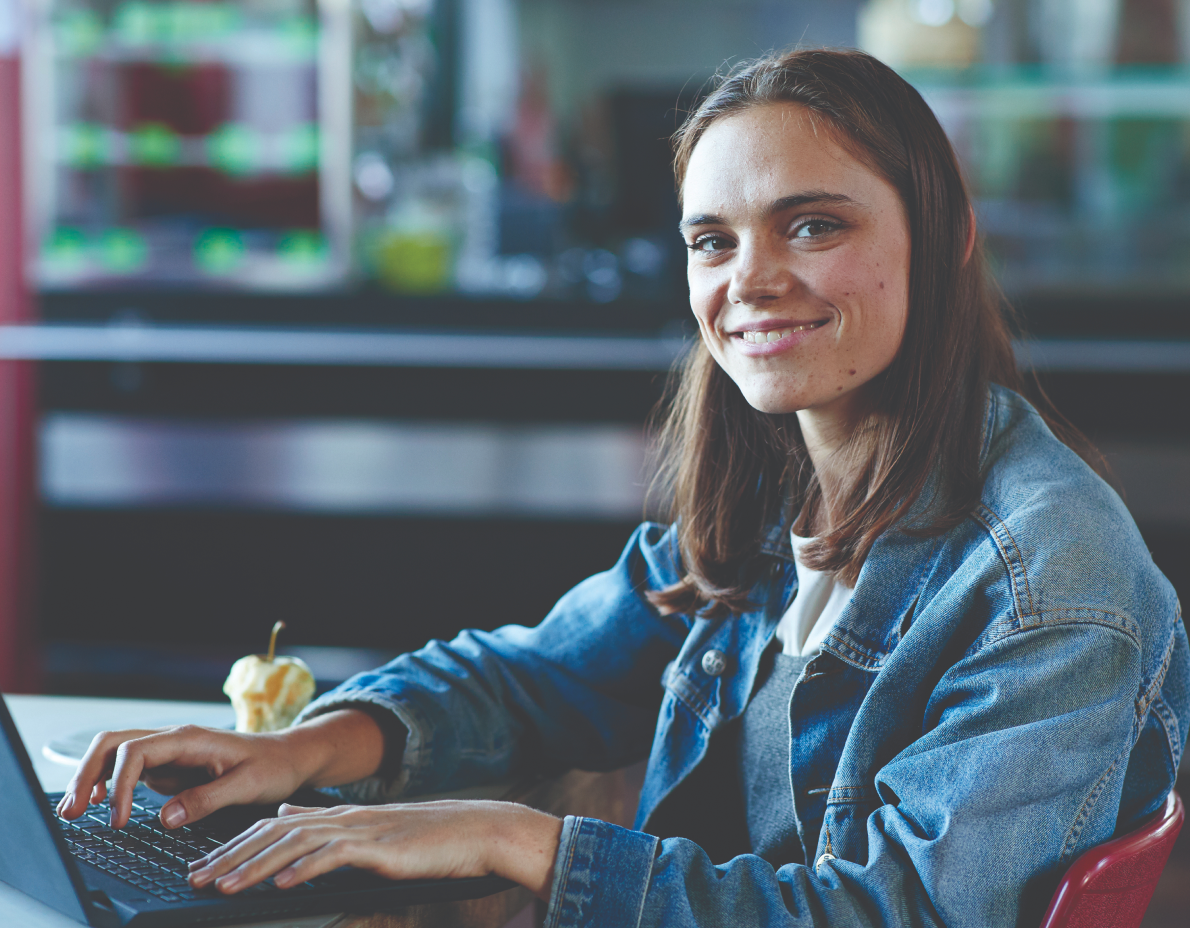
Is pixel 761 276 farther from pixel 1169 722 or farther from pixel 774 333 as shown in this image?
pixel 1169 722

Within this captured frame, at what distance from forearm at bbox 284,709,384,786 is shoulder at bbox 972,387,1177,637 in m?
0.55

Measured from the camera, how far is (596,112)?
4.95 metres

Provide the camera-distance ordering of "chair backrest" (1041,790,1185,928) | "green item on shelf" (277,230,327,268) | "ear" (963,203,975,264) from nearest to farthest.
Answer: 1. "chair backrest" (1041,790,1185,928)
2. "ear" (963,203,975,264)
3. "green item on shelf" (277,230,327,268)

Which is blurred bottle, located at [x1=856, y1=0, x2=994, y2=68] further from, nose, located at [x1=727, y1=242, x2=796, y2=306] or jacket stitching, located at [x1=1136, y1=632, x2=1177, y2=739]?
jacket stitching, located at [x1=1136, y1=632, x2=1177, y2=739]

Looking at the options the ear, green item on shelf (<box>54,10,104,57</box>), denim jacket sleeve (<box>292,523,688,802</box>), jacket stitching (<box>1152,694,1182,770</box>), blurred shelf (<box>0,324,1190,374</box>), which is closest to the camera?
jacket stitching (<box>1152,694,1182,770</box>)

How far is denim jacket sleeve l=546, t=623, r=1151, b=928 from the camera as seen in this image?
0.81m

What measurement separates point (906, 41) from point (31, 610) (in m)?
2.88

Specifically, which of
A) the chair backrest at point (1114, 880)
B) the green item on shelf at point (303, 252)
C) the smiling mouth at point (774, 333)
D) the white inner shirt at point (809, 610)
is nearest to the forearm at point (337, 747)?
the white inner shirt at point (809, 610)

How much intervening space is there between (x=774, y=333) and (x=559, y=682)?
0.42 meters

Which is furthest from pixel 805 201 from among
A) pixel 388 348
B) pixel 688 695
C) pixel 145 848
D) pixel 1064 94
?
pixel 1064 94

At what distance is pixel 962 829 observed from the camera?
80 cm

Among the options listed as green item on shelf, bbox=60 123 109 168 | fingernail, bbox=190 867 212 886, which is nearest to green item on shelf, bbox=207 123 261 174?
green item on shelf, bbox=60 123 109 168

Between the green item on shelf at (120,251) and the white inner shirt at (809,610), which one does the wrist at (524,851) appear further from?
the green item on shelf at (120,251)

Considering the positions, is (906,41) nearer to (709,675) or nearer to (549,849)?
(709,675)
